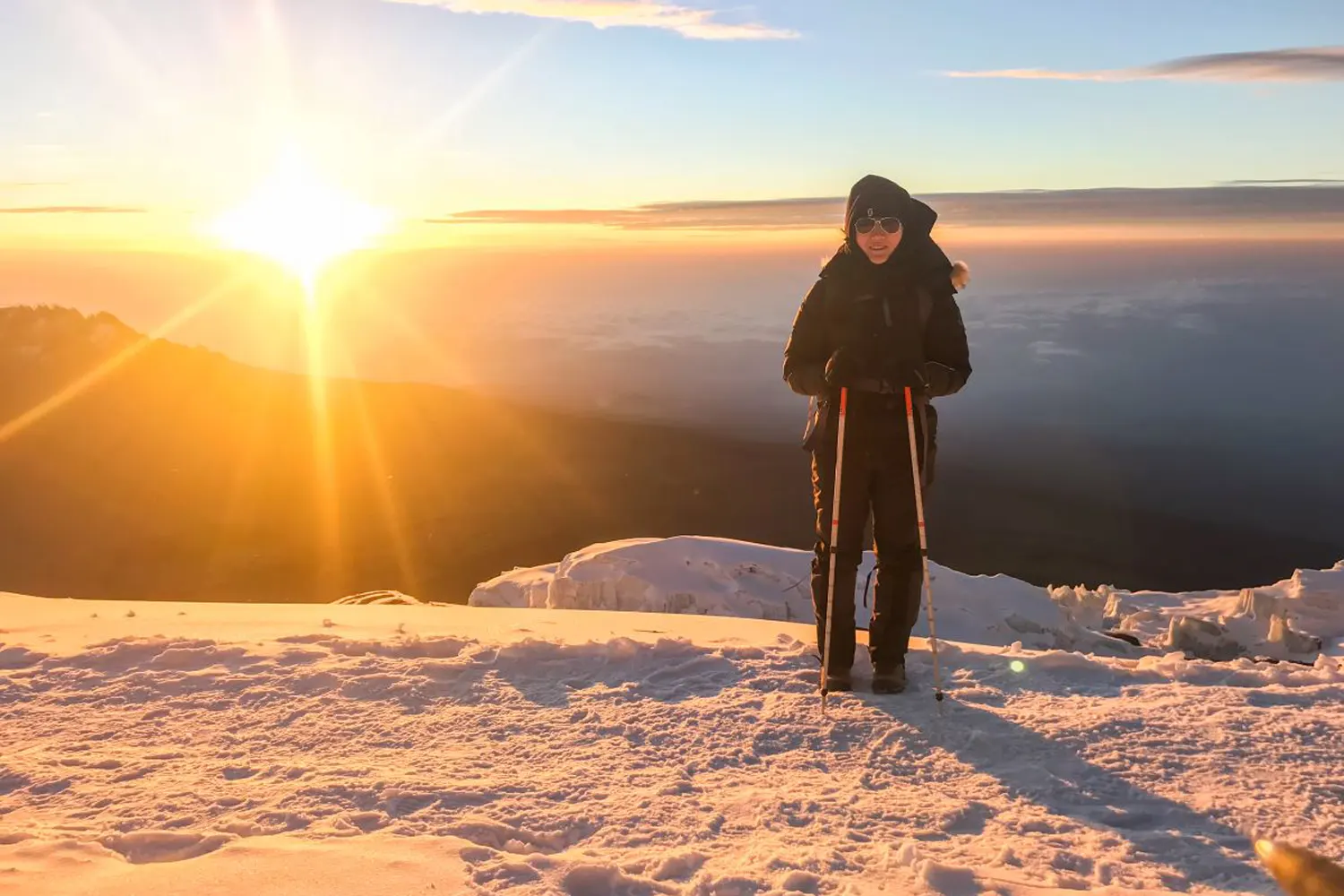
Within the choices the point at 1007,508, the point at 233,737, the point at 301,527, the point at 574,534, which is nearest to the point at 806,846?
the point at 233,737

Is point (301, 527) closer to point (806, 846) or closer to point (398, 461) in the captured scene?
point (398, 461)

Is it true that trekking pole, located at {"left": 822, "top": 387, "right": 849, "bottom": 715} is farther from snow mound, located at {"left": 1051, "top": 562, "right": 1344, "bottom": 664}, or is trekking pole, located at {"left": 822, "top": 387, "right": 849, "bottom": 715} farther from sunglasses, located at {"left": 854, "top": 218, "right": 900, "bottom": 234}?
snow mound, located at {"left": 1051, "top": 562, "right": 1344, "bottom": 664}

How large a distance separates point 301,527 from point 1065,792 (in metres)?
76.6

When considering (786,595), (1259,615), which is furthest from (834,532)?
(1259,615)

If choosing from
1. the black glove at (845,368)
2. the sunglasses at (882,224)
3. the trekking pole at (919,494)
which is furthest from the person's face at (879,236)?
the trekking pole at (919,494)

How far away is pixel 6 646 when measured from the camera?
15.9ft

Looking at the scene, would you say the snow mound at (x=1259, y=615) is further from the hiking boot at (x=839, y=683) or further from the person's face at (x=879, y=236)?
the person's face at (x=879, y=236)

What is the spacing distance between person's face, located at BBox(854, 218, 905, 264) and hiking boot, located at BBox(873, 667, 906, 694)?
6.77 ft

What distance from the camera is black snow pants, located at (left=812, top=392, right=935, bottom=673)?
434cm

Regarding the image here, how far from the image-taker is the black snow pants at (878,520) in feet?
14.2

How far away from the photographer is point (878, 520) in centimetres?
444

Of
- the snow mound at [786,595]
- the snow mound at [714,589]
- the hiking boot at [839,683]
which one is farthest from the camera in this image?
the snow mound at [714,589]

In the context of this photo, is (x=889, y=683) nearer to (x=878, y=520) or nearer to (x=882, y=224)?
(x=878, y=520)

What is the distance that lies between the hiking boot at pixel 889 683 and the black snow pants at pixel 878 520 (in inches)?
2.1
